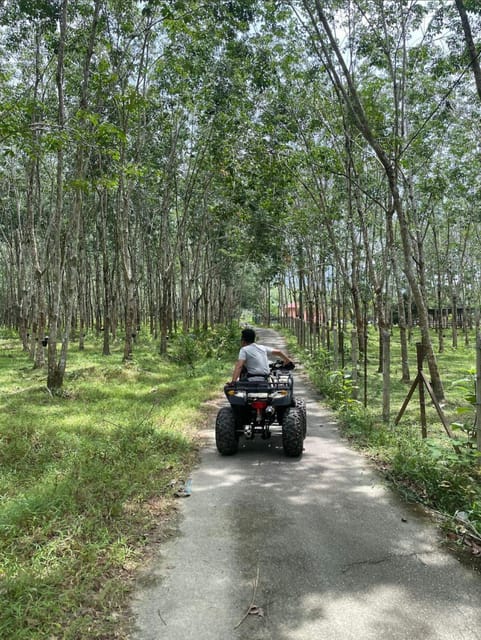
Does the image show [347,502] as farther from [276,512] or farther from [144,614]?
[144,614]

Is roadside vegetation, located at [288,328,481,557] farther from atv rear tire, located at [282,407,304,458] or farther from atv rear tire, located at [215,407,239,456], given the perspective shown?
atv rear tire, located at [215,407,239,456]

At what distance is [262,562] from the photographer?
11.4ft

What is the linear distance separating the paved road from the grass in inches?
13.3

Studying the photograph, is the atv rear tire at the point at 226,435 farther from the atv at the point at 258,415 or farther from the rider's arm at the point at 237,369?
the rider's arm at the point at 237,369

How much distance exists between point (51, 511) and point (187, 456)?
228 centimetres

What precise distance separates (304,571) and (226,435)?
2851mm

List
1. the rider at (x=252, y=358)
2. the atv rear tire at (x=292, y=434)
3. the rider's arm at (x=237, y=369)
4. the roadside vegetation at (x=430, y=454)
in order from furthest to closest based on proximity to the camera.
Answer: the rider at (x=252, y=358) < the rider's arm at (x=237, y=369) < the atv rear tire at (x=292, y=434) < the roadside vegetation at (x=430, y=454)

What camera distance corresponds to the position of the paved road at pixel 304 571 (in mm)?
2750

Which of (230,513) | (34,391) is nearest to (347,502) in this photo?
(230,513)

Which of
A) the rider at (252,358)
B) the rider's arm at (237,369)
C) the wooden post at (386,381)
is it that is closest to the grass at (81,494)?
the rider's arm at (237,369)

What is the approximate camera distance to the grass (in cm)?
293

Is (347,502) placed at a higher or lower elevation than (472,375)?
lower

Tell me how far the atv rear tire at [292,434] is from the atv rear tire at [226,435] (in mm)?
673

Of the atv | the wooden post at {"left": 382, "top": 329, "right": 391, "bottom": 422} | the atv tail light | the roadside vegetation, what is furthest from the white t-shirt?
the wooden post at {"left": 382, "top": 329, "right": 391, "bottom": 422}
